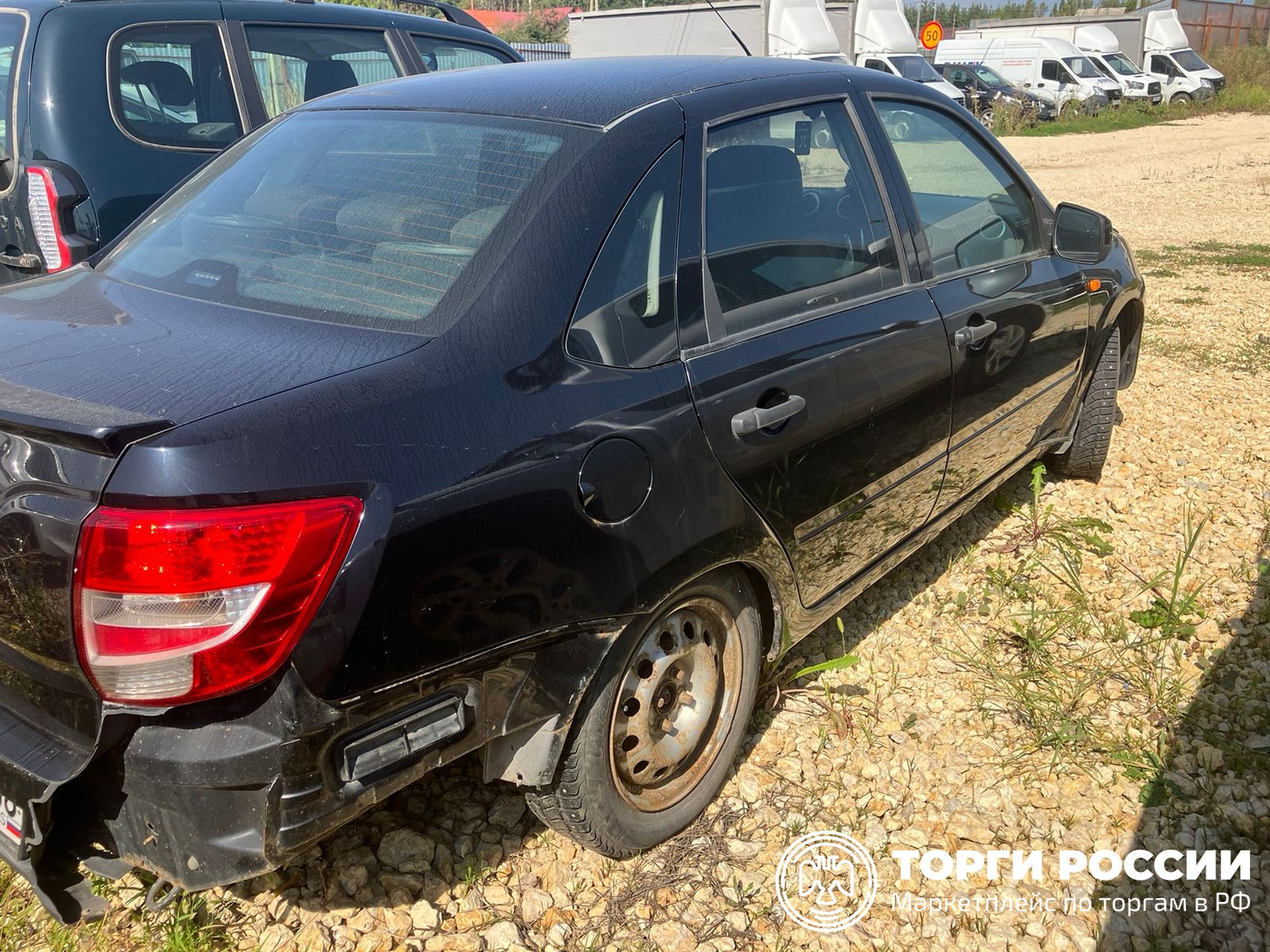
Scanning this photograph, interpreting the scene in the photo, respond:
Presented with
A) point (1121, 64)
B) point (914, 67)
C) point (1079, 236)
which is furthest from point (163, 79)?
point (1121, 64)

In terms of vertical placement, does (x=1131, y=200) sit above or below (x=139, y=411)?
below

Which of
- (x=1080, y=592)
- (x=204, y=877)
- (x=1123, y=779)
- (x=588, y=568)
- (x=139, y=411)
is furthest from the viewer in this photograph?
(x=1080, y=592)

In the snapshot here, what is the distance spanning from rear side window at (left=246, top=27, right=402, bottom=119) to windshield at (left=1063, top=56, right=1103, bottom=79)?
2797cm

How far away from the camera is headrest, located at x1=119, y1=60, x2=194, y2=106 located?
4.48 metres

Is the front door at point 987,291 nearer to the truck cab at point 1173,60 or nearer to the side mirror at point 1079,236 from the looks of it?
the side mirror at point 1079,236

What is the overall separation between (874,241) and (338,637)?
1935 millimetres

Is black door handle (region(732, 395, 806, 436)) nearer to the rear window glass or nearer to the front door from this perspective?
the rear window glass

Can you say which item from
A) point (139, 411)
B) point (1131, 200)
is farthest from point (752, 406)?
point (1131, 200)

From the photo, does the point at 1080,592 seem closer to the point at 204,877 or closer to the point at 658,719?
the point at 658,719

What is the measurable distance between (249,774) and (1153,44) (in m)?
37.4

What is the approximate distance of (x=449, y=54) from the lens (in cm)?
633

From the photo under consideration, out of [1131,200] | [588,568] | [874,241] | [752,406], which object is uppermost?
[874,241]

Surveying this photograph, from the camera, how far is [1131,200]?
14344 millimetres

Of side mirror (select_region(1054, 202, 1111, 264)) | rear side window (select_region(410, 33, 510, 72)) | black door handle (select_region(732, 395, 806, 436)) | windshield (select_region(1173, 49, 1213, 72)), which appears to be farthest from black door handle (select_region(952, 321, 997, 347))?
windshield (select_region(1173, 49, 1213, 72))
